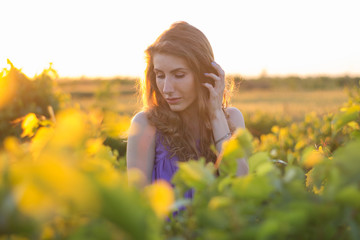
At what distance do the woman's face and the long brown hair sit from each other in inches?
2.3

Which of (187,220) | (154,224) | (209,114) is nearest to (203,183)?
(187,220)

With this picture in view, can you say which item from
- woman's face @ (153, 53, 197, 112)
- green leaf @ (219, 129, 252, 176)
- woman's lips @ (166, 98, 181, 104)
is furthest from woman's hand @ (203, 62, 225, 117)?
green leaf @ (219, 129, 252, 176)

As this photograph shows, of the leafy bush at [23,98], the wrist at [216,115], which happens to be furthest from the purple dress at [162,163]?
the leafy bush at [23,98]

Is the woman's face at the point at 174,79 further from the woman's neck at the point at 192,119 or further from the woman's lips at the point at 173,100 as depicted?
the woman's neck at the point at 192,119

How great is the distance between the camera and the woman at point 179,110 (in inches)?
120

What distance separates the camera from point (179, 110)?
123 inches

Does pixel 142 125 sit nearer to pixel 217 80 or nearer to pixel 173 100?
pixel 173 100

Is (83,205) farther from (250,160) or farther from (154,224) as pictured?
(250,160)

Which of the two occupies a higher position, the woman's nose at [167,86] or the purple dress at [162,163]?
the woman's nose at [167,86]

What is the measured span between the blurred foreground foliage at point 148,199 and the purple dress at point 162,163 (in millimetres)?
2099

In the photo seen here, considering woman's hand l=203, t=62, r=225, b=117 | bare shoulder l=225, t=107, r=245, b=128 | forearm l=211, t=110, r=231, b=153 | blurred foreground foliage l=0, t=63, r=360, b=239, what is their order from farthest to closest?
bare shoulder l=225, t=107, r=245, b=128, woman's hand l=203, t=62, r=225, b=117, forearm l=211, t=110, r=231, b=153, blurred foreground foliage l=0, t=63, r=360, b=239

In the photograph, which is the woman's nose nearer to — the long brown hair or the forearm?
the long brown hair

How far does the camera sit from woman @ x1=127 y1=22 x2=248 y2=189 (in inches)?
120

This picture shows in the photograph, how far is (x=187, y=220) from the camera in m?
0.87
